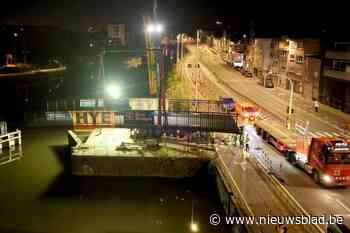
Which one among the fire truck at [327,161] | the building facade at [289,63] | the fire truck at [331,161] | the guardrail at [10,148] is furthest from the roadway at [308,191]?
the guardrail at [10,148]

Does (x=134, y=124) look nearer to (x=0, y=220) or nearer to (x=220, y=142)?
(x=220, y=142)

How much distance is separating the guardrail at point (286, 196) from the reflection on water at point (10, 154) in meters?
17.6

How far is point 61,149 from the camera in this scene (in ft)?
109

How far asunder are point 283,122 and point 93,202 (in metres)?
17.9

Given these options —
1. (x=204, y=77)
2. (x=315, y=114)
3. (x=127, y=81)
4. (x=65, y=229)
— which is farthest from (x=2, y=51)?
(x=65, y=229)

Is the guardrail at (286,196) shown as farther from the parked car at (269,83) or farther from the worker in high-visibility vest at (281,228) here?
the parked car at (269,83)

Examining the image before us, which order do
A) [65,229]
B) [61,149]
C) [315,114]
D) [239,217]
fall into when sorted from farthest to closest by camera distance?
[315,114] < [61,149] < [65,229] < [239,217]

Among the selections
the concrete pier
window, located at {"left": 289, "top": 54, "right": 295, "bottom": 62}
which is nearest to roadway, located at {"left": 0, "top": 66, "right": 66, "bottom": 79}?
window, located at {"left": 289, "top": 54, "right": 295, "bottom": 62}

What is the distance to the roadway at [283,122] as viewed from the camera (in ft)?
61.8

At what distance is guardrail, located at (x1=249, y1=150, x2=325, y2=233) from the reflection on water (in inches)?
695

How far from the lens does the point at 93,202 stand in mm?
23828

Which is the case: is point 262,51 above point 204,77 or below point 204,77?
above

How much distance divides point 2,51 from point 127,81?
43623mm

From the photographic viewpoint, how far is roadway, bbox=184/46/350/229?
61.8ft
